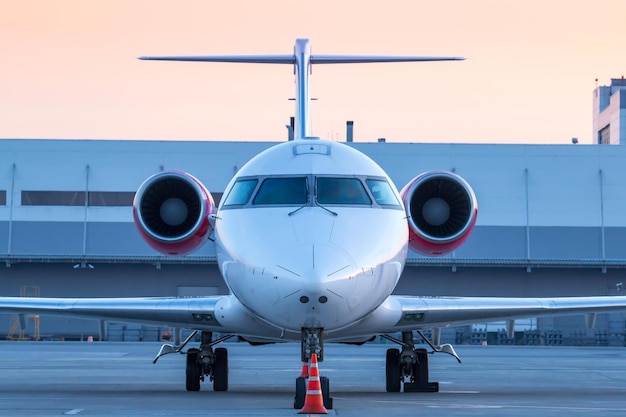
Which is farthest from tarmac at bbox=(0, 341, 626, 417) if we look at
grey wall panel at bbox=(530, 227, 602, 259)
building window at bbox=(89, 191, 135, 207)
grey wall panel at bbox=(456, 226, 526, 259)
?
building window at bbox=(89, 191, 135, 207)

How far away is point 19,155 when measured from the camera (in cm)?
4216

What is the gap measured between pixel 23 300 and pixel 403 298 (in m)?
5.20

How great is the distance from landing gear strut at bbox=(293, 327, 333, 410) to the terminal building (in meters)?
28.6

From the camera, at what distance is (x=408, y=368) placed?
16.3 m

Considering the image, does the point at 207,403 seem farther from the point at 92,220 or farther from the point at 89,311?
the point at 92,220

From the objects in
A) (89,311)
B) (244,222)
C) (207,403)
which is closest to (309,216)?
(244,222)

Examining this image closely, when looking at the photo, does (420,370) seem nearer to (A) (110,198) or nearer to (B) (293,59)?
(B) (293,59)

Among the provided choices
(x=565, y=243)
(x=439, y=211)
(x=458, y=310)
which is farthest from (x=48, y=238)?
(x=458, y=310)

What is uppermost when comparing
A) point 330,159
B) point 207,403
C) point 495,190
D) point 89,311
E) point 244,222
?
point 495,190

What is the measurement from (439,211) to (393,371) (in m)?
2.34

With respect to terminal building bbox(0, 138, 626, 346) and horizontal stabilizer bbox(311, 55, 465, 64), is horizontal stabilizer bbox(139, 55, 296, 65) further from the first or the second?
terminal building bbox(0, 138, 626, 346)

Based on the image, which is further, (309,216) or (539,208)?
(539,208)

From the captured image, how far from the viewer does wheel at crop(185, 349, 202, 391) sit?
16.3 metres

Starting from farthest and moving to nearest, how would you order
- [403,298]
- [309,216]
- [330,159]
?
[403,298] < [330,159] < [309,216]
